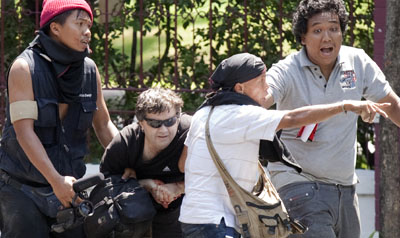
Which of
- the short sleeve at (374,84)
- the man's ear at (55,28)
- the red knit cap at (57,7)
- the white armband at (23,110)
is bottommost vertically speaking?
the white armband at (23,110)

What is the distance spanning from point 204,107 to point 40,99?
34.0 inches

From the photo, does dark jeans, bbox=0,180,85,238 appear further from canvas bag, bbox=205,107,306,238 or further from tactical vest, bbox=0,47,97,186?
canvas bag, bbox=205,107,306,238

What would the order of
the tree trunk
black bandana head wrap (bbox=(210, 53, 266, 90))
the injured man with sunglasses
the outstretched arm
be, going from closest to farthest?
1. the outstretched arm
2. black bandana head wrap (bbox=(210, 53, 266, 90))
3. the injured man with sunglasses
4. the tree trunk

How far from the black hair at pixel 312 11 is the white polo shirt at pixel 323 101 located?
0.56 ft

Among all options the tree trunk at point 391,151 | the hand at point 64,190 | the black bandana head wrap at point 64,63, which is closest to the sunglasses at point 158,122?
the black bandana head wrap at point 64,63

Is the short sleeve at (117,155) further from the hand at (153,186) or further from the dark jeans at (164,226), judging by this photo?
the dark jeans at (164,226)

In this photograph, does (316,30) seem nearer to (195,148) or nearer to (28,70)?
(195,148)

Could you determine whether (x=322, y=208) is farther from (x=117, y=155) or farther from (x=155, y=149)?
(x=117, y=155)

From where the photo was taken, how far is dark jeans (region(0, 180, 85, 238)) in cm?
468

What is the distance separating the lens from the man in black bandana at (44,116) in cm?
458

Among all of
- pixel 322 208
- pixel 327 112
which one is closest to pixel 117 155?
pixel 322 208

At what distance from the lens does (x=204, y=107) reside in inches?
175

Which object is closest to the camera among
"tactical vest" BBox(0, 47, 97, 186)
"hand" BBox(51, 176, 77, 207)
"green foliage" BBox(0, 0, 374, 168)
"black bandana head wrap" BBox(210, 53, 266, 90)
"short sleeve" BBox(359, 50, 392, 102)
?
"black bandana head wrap" BBox(210, 53, 266, 90)

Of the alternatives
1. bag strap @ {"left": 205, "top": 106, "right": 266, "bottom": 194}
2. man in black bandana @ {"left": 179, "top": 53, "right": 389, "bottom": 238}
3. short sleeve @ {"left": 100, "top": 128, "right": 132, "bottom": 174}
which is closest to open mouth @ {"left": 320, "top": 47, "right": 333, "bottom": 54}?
man in black bandana @ {"left": 179, "top": 53, "right": 389, "bottom": 238}
